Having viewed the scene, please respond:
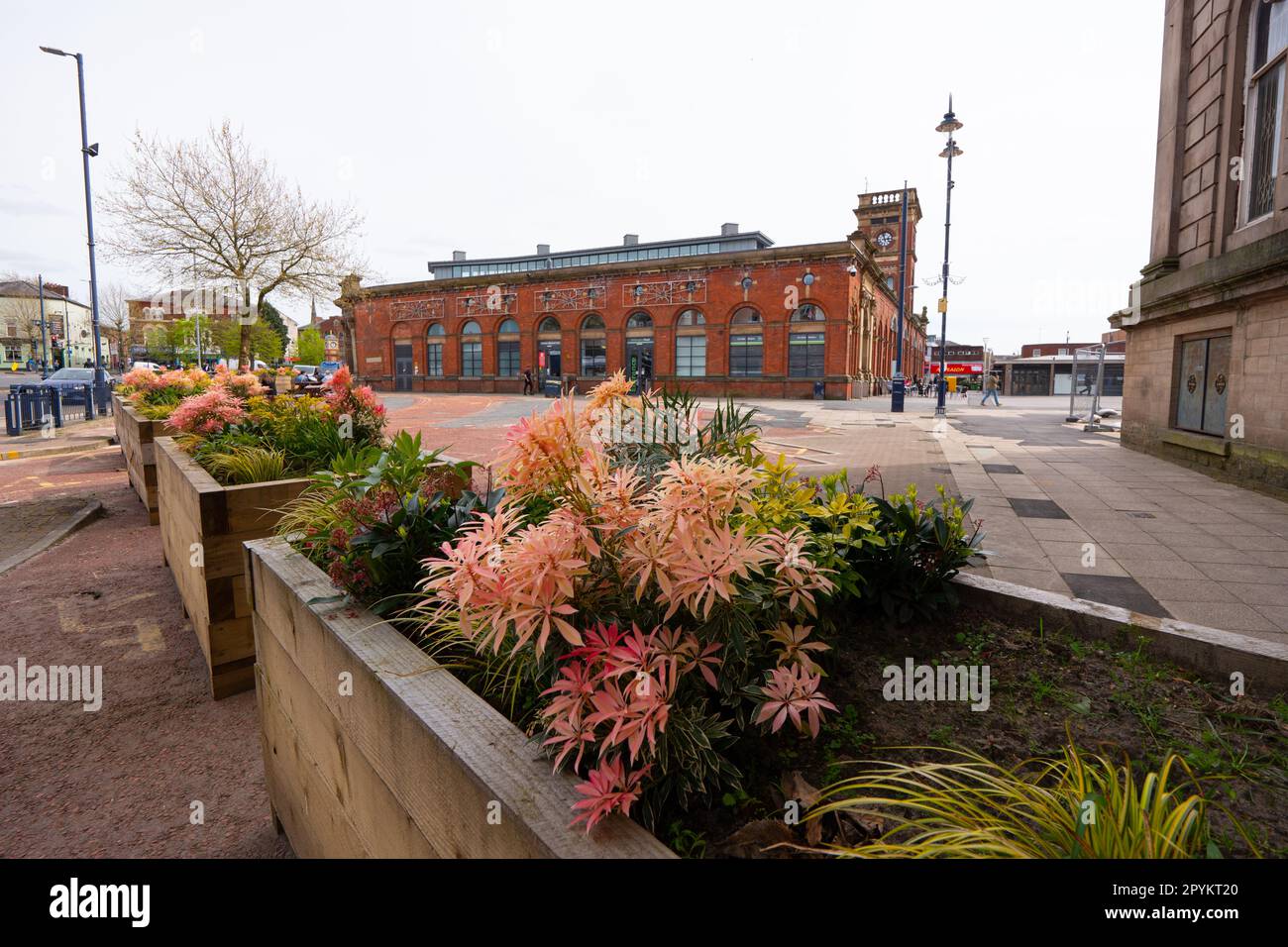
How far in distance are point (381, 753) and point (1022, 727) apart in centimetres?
205

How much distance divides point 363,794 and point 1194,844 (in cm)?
229

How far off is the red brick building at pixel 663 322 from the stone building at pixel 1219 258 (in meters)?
20.8

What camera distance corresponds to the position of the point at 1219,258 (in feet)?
32.3

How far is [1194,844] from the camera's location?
60.1 inches

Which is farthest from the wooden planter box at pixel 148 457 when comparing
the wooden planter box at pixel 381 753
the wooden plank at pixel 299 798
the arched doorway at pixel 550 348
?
the arched doorway at pixel 550 348

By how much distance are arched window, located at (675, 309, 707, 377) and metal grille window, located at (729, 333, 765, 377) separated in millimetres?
1620

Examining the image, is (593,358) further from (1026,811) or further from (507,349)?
(1026,811)

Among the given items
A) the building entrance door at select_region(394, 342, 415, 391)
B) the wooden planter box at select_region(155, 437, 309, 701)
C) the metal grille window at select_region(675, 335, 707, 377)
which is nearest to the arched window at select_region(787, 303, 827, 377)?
the metal grille window at select_region(675, 335, 707, 377)

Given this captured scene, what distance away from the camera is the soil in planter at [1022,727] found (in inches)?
68.8

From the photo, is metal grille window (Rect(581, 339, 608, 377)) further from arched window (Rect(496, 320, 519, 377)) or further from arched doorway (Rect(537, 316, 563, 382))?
arched window (Rect(496, 320, 519, 377))

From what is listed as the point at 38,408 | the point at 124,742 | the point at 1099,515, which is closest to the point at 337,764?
the point at 124,742

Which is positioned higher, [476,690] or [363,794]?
[476,690]
